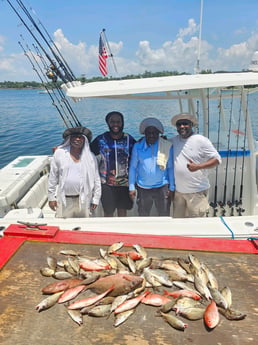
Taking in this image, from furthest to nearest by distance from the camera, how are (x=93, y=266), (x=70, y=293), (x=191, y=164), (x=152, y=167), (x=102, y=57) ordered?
1. (x=102, y=57)
2. (x=152, y=167)
3. (x=191, y=164)
4. (x=93, y=266)
5. (x=70, y=293)

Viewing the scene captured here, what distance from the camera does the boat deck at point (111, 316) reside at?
4.57ft

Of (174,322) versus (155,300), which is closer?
(174,322)

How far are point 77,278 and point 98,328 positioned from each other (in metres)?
0.45

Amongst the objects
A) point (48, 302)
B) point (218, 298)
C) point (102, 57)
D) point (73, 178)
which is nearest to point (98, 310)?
Answer: point (48, 302)

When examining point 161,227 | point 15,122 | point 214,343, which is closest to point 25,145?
point 15,122

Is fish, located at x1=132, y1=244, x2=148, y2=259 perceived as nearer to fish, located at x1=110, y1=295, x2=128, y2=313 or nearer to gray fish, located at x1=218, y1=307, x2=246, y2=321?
fish, located at x1=110, y1=295, x2=128, y2=313

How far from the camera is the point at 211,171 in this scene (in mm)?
4387

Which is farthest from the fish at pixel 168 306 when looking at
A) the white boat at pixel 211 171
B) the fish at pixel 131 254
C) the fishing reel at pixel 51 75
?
the fishing reel at pixel 51 75

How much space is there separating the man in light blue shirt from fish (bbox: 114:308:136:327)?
1.77 metres

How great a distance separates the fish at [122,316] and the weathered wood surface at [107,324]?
0.02 m

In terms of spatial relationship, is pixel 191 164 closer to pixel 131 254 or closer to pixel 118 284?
pixel 131 254

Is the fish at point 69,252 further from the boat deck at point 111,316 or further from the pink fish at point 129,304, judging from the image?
the pink fish at point 129,304

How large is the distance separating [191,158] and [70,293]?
2042mm

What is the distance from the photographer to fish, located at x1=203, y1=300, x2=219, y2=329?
4.73 feet
